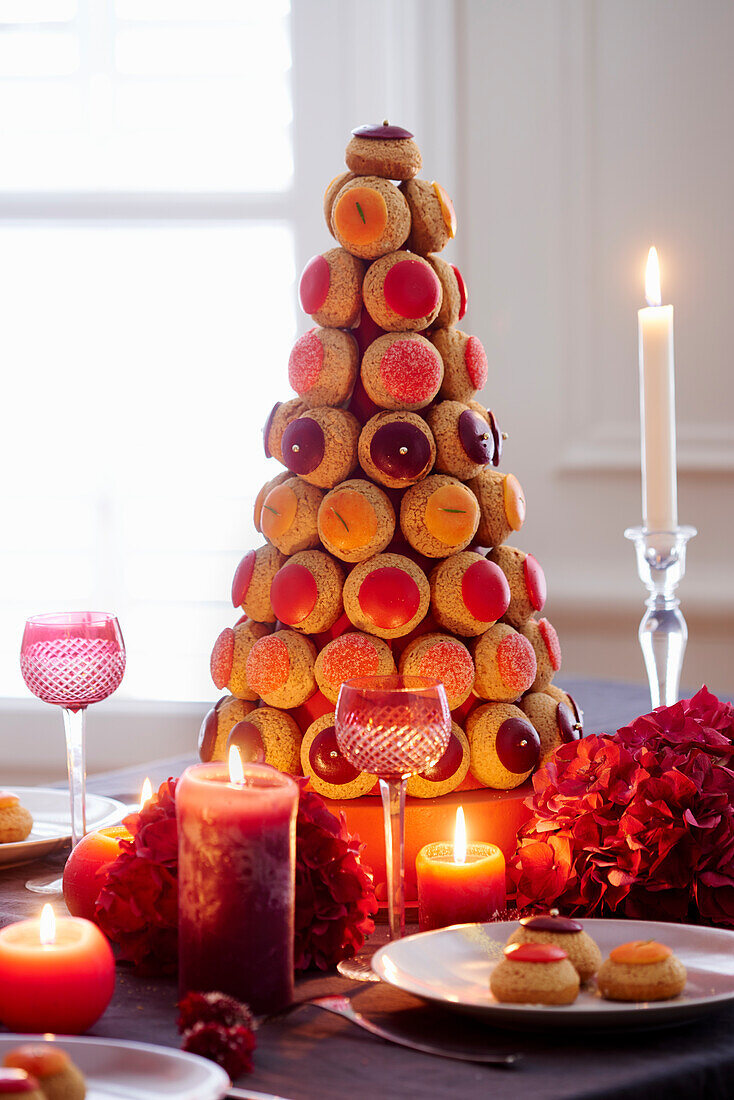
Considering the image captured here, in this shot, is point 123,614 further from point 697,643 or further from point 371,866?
point 371,866

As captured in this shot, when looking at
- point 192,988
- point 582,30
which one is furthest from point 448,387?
point 582,30

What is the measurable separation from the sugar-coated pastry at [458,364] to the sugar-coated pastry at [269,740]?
31 cm

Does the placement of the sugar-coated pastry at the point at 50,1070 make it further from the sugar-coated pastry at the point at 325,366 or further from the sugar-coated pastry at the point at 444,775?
the sugar-coated pastry at the point at 325,366

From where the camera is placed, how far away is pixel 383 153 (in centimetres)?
104

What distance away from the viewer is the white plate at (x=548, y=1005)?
64 cm

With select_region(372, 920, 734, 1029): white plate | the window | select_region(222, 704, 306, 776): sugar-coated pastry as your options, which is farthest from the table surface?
the window

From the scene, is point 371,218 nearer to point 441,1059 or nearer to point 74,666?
point 74,666

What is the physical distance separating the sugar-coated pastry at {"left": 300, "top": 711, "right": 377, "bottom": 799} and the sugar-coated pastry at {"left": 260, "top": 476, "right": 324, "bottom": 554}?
0.15 metres

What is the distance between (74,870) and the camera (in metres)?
0.90

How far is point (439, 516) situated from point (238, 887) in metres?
0.38

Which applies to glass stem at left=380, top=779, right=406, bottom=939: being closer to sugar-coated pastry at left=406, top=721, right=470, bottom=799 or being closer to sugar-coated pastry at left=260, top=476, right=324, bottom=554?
sugar-coated pastry at left=406, top=721, right=470, bottom=799

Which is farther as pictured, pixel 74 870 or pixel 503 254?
pixel 503 254

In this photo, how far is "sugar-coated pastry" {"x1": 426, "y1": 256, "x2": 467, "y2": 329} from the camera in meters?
1.05

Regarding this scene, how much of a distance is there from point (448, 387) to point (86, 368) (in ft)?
6.35
